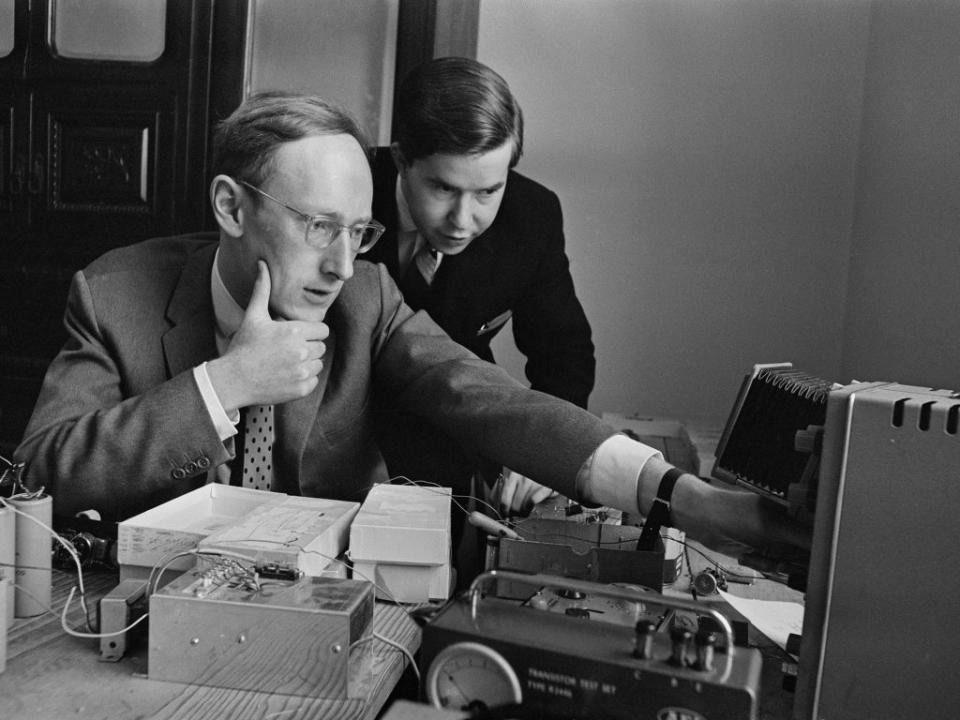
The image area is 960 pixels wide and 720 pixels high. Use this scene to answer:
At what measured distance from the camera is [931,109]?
101 inches

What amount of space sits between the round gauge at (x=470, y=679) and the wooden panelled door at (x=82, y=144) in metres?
2.94

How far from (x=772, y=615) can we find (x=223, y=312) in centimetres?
110

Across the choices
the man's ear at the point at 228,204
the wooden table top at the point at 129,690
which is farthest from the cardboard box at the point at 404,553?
the man's ear at the point at 228,204

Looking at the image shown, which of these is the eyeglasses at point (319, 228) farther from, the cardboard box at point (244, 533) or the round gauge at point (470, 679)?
the round gauge at point (470, 679)

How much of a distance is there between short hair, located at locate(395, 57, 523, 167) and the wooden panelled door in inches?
56.9

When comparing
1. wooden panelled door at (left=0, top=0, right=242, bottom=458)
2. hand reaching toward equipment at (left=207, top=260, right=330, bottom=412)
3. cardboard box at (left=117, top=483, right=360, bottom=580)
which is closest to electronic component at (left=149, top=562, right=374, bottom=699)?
cardboard box at (left=117, top=483, right=360, bottom=580)

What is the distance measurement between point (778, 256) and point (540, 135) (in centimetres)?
95

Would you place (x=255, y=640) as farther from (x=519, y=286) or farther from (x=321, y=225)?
(x=519, y=286)

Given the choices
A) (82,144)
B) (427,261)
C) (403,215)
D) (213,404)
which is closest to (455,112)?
(403,215)

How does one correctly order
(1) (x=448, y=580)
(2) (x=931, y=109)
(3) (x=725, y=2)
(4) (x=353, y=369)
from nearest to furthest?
(1) (x=448, y=580) → (4) (x=353, y=369) → (2) (x=931, y=109) → (3) (x=725, y=2)

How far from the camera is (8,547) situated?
114 centimetres

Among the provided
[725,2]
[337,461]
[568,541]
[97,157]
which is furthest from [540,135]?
[568,541]

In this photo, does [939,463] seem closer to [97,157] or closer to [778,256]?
[778,256]

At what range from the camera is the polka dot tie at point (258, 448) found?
68.1 inches
